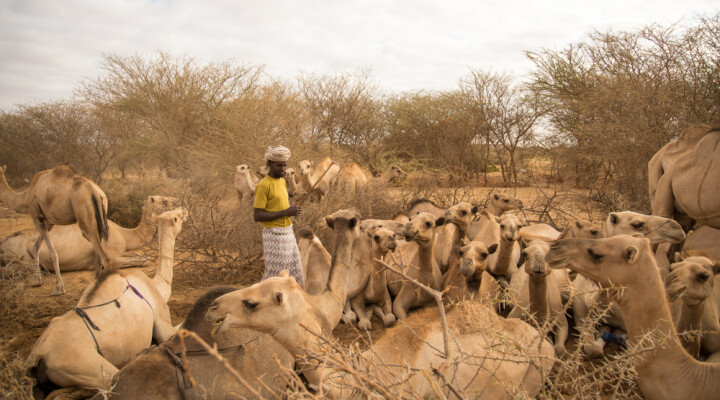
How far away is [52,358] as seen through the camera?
329cm

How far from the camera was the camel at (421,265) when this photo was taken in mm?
5023

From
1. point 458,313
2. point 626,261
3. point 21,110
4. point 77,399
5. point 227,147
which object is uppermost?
point 21,110

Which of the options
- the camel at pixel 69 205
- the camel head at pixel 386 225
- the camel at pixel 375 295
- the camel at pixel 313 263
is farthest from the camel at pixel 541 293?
the camel at pixel 69 205

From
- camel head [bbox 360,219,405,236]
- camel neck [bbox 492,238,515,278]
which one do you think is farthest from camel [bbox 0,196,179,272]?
camel neck [bbox 492,238,515,278]

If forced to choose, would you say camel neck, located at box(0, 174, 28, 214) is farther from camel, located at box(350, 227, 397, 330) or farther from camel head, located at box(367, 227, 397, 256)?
camel head, located at box(367, 227, 397, 256)

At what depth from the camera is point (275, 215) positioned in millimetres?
4570

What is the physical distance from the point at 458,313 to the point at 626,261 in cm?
116

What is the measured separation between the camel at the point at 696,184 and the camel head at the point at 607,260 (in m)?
2.77

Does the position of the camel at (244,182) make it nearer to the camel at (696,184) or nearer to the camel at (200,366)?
the camel at (200,366)

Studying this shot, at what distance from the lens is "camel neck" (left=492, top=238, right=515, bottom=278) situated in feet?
17.6

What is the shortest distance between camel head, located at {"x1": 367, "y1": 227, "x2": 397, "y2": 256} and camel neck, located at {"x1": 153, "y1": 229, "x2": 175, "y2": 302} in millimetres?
2199

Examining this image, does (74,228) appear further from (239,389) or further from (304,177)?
(239,389)

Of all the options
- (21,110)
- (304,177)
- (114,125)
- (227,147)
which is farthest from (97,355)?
(21,110)

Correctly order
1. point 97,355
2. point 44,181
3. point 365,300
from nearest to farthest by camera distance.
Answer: point 97,355
point 365,300
point 44,181
